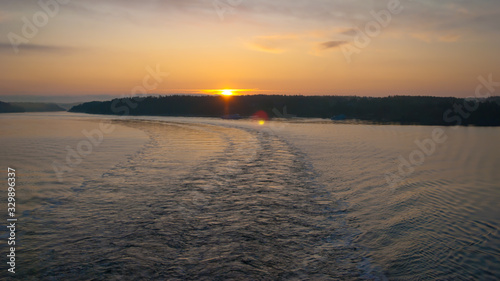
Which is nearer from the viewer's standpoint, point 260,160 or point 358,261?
point 358,261

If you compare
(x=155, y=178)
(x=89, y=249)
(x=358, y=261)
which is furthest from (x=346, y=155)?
(x=89, y=249)

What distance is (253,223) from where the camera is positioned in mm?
8562

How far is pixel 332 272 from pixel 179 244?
307cm

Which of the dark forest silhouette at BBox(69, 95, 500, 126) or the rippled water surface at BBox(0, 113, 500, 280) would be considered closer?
the rippled water surface at BBox(0, 113, 500, 280)

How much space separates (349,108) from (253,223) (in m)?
112

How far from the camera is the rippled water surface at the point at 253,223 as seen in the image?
6.27m

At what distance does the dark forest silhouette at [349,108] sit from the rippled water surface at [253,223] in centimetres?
6453

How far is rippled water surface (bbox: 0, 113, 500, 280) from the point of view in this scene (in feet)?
20.6

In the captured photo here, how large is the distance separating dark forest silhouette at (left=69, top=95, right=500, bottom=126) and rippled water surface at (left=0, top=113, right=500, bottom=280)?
212ft

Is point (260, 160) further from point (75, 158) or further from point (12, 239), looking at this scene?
point (12, 239)

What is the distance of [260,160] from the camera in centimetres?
1909

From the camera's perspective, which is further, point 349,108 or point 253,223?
point 349,108

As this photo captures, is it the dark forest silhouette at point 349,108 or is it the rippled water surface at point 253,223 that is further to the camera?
the dark forest silhouette at point 349,108

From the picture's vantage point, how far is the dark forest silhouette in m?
78.2
